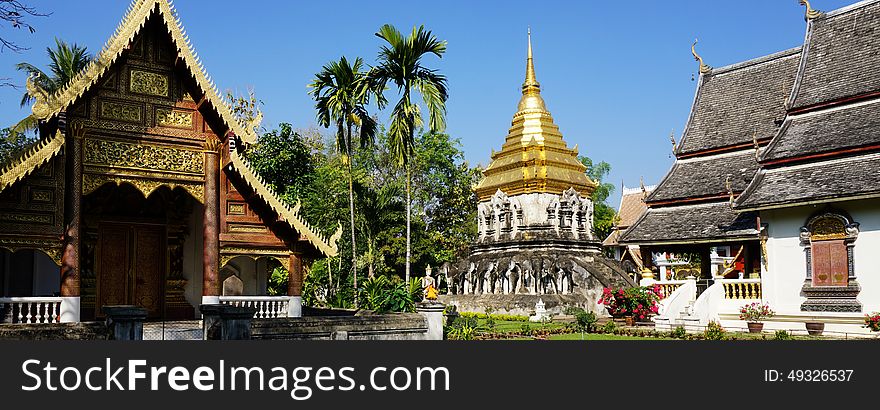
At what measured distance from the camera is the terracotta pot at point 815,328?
1814 cm

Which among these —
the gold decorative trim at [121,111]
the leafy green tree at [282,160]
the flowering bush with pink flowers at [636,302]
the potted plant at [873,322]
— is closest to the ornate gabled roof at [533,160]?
the leafy green tree at [282,160]

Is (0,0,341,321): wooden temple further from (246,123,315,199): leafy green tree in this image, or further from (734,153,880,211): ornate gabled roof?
(246,123,315,199): leafy green tree

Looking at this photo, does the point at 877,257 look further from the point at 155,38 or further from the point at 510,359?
the point at 155,38

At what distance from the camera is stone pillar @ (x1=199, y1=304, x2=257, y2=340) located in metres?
12.1

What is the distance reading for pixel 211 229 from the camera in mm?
15070

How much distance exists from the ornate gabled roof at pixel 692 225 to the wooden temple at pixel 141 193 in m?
11.1

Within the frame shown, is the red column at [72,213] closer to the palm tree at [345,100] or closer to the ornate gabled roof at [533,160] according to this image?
the palm tree at [345,100]

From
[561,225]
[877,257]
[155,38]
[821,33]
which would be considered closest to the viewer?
[155,38]

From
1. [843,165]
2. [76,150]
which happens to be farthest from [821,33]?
[76,150]

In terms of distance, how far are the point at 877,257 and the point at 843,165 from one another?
→ 235cm

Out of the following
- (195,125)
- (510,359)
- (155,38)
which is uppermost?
(155,38)

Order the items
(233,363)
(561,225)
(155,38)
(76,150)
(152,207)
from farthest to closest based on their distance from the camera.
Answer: (561,225) < (152,207) < (155,38) < (76,150) < (233,363)

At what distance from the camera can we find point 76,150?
45.4 ft

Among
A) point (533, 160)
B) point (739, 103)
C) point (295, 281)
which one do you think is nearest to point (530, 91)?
point (533, 160)
